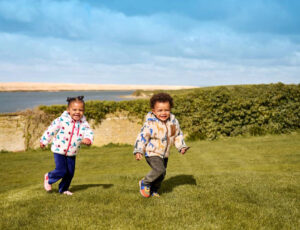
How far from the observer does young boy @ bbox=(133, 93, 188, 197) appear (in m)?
4.62

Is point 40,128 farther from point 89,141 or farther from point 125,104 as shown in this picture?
point 89,141

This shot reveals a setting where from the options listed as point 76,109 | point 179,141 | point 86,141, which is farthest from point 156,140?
point 76,109

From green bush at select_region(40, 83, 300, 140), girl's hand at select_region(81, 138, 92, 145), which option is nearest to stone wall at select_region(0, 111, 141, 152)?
green bush at select_region(40, 83, 300, 140)

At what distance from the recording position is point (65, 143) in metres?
5.03

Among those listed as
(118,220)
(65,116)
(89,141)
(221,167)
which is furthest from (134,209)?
(221,167)

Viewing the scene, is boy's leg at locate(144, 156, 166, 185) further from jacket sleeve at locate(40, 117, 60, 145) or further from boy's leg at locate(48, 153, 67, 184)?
jacket sleeve at locate(40, 117, 60, 145)

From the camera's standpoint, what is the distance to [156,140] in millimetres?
4660

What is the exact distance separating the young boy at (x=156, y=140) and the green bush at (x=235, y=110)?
31.3ft

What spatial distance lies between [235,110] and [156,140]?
10048 millimetres

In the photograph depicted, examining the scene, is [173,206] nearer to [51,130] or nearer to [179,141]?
[179,141]

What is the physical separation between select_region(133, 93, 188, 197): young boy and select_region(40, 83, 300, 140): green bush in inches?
375

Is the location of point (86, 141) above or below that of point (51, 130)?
below

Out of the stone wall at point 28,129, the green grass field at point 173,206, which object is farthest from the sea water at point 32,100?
the green grass field at point 173,206

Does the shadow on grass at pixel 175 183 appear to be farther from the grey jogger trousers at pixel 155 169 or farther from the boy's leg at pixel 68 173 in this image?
the boy's leg at pixel 68 173
